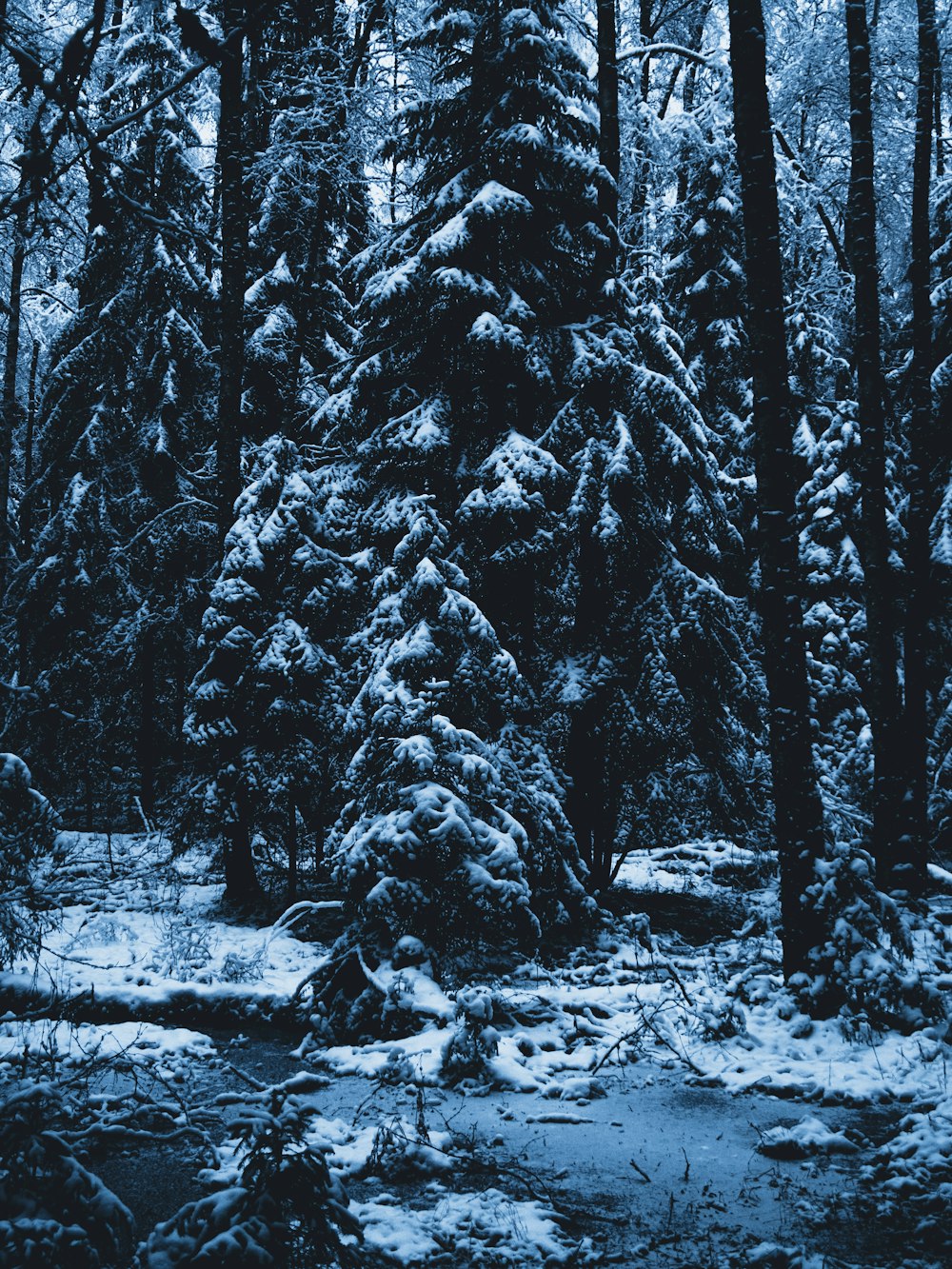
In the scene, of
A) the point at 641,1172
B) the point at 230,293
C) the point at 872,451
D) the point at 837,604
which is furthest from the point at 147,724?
the point at 641,1172

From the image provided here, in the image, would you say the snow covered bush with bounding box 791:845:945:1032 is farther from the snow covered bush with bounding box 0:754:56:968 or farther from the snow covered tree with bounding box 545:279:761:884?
the snow covered bush with bounding box 0:754:56:968

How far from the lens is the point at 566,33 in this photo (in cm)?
1216

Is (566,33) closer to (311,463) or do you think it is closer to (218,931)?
(311,463)

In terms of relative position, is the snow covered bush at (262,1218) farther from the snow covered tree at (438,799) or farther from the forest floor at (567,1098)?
the snow covered tree at (438,799)

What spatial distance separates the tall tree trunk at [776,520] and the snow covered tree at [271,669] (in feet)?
18.2

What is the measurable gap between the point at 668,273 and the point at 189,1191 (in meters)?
18.6

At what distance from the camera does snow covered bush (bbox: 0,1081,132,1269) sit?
274cm

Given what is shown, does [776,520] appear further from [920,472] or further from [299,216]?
[299,216]

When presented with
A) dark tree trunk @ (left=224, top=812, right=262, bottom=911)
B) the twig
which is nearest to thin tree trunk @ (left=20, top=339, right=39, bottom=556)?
dark tree trunk @ (left=224, top=812, right=262, bottom=911)

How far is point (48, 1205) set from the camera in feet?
9.59

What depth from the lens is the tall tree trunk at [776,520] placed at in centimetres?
762

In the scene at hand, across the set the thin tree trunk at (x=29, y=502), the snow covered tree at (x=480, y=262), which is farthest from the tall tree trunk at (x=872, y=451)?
the thin tree trunk at (x=29, y=502)

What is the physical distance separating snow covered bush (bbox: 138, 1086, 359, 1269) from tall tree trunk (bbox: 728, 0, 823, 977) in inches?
205

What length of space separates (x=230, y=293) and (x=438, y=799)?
8214mm
